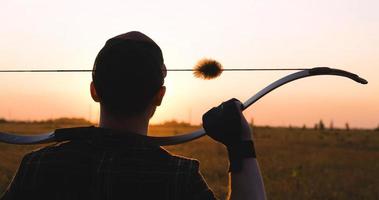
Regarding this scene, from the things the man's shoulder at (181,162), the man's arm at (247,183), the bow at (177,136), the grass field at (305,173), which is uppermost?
the bow at (177,136)

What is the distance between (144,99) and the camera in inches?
77.1

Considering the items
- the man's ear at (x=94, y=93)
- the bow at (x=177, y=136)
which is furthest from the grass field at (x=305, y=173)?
the man's ear at (x=94, y=93)

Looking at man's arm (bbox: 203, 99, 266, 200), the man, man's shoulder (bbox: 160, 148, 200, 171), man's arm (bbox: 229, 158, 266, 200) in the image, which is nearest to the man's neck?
the man

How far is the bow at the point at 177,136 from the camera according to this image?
204cm

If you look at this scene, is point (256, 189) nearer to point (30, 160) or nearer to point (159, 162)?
point (159, 162)

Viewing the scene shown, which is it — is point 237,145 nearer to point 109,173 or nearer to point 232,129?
point 232,129

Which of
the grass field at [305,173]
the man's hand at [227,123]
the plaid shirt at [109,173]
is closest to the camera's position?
the plaid shirt at [109,173]

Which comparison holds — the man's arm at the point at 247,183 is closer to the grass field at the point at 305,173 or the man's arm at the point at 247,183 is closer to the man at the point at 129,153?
the man at the point at 129,153

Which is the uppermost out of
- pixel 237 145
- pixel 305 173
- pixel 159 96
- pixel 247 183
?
pixel 159 96

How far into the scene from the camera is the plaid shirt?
1861mm

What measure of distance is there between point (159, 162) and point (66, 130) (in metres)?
0.36

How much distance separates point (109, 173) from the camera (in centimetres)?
186

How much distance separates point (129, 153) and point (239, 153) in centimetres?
35

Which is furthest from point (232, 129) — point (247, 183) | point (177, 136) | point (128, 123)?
point (177, 136)
